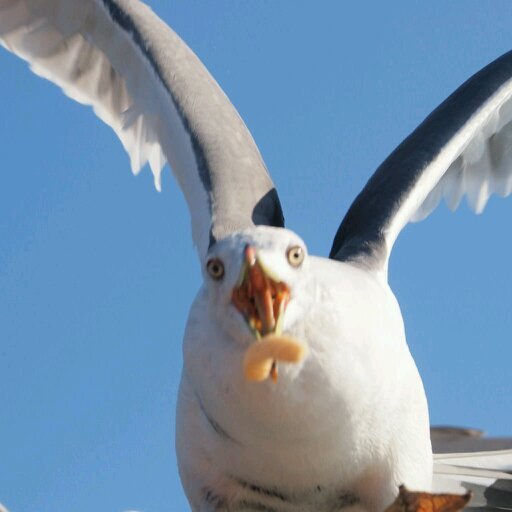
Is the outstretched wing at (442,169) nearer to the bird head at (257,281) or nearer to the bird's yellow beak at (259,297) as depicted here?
the bird head at (257,281)

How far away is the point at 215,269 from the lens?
220 inches

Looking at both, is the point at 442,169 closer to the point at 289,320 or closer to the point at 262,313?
the point at 289,320

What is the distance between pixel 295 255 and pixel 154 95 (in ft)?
9.25

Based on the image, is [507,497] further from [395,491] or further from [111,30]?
[111,30]

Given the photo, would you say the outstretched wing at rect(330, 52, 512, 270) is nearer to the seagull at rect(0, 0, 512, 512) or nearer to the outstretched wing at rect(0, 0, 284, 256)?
the seagull at rect(0, 0, 512, 512)

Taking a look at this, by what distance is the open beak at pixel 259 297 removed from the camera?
5363 mm

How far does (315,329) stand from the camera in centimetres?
581

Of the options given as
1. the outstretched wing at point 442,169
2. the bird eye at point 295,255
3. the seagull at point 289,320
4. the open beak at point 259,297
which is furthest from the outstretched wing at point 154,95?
the open beak at point 259,297

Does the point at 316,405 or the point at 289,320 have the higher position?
the point at 289,320

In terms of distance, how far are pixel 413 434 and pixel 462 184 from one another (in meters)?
2.75

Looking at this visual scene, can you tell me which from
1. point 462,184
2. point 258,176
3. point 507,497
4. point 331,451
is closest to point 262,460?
point 331,451

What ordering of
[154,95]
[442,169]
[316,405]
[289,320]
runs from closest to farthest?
1. [289,320]
2. [316,405]
3. [442,169]
4. [154,95]

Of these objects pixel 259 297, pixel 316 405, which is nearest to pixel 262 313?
pixel 259 297

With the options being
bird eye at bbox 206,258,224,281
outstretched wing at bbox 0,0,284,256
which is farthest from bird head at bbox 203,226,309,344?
outstretched wing at bbox 0,0,284,256
